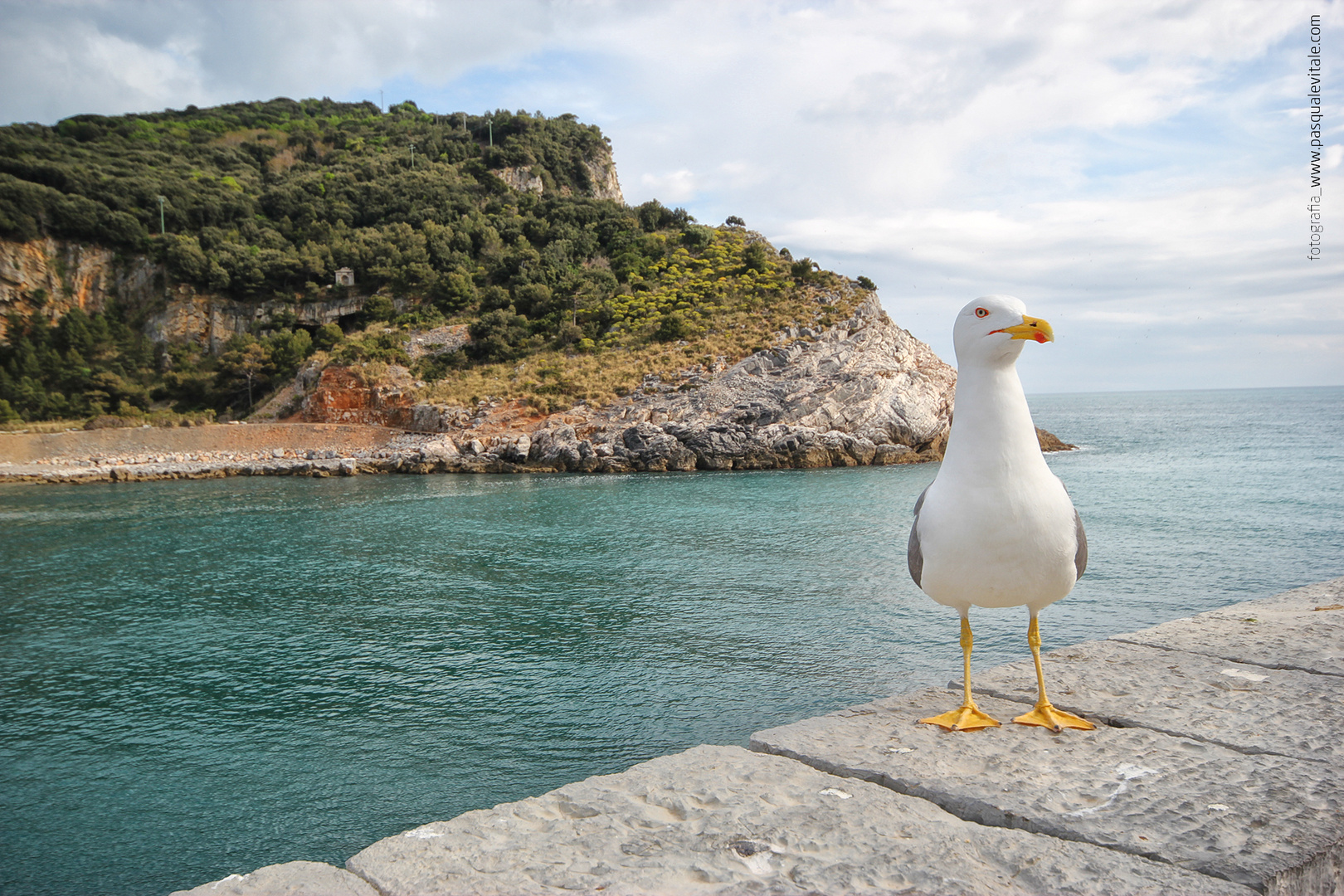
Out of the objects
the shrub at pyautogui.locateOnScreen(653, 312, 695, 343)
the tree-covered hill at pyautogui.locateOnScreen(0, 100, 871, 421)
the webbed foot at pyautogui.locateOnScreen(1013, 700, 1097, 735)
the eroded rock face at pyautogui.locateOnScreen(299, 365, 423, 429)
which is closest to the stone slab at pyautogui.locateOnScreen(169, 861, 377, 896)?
the webbed foot at pyautogui.locateOnScreen(1013, 700, 1097, 735)

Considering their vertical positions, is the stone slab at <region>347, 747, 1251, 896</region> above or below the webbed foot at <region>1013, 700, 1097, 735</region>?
below

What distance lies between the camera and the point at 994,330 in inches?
137

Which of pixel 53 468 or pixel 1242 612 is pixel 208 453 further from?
pixel 1242 612

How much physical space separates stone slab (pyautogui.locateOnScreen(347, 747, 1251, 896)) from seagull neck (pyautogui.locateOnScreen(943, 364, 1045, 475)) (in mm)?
1542

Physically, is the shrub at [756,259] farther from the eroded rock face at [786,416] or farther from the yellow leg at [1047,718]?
the yellow leg at [1047,718]

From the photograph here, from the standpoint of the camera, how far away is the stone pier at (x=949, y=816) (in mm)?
2293

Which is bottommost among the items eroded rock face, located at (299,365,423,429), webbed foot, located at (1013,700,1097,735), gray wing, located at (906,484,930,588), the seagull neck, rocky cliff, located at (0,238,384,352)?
webbed foot, located at (1013,700,1097,735)

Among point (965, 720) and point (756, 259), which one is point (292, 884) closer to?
point (965, 720)

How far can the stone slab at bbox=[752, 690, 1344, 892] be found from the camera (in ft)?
7.80

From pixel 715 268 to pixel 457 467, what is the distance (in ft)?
80.8

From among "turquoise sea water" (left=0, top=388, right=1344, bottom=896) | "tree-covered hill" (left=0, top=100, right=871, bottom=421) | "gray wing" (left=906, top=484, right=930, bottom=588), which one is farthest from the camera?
"tree-covered hill" (left=0, top=100, right=871, bottom=421)

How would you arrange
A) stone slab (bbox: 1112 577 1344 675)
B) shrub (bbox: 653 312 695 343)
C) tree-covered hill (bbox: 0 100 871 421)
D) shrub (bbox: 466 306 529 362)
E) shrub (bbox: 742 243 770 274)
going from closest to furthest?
stone slab (bbox: 1112 577 1344 675)
shrub (bbox: 653 312 695 343)
tree-covered hill (bbox: 0 100 871 421)
shrub (bbox: 466 306 529 362)
shrub (bbox: 742 243 770 274)

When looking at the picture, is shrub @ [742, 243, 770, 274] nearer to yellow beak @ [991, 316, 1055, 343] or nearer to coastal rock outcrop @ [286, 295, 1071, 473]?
coastal rock outcrop @ [286, 295, 1071, 473]

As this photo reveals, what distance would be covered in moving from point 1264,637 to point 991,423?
113 inches
